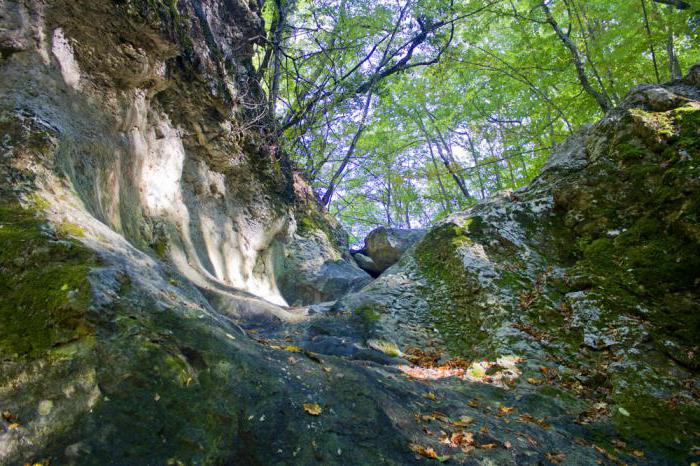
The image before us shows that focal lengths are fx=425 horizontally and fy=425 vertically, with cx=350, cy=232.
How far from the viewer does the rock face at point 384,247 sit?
53.7ft

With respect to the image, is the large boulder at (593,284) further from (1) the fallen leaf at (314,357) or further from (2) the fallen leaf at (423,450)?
(1) the fallen leaf at (314,357)

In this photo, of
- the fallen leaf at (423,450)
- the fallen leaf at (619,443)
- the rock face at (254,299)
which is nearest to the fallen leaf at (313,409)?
the rock face at (254,299)

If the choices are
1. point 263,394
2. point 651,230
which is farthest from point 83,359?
point 651,230

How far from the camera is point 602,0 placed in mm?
11805

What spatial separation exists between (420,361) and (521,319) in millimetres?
1658

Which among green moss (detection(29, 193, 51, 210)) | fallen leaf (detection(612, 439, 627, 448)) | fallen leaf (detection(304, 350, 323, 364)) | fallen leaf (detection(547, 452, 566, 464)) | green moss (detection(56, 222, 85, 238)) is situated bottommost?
fallen leaf (detection(612, 439, 627, 448))

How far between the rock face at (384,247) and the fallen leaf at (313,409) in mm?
12885

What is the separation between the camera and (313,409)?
346 cm

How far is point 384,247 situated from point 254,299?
912 cm

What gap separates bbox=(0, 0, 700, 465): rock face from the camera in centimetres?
294

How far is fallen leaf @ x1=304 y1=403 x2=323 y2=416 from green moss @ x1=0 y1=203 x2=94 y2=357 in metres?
1.72

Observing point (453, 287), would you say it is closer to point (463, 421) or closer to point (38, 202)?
point (463, 421)

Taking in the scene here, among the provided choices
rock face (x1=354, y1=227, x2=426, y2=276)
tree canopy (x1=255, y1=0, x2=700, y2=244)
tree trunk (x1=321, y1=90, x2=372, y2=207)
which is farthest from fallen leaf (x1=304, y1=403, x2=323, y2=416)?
tree trunk (x1=321, y1=90, x2=372, y2=207)

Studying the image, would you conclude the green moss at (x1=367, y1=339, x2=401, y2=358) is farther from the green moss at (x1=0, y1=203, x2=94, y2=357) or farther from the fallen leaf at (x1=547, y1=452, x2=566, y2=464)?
the green moss at (x1=0, y1=203, x2=94, y2=357)
